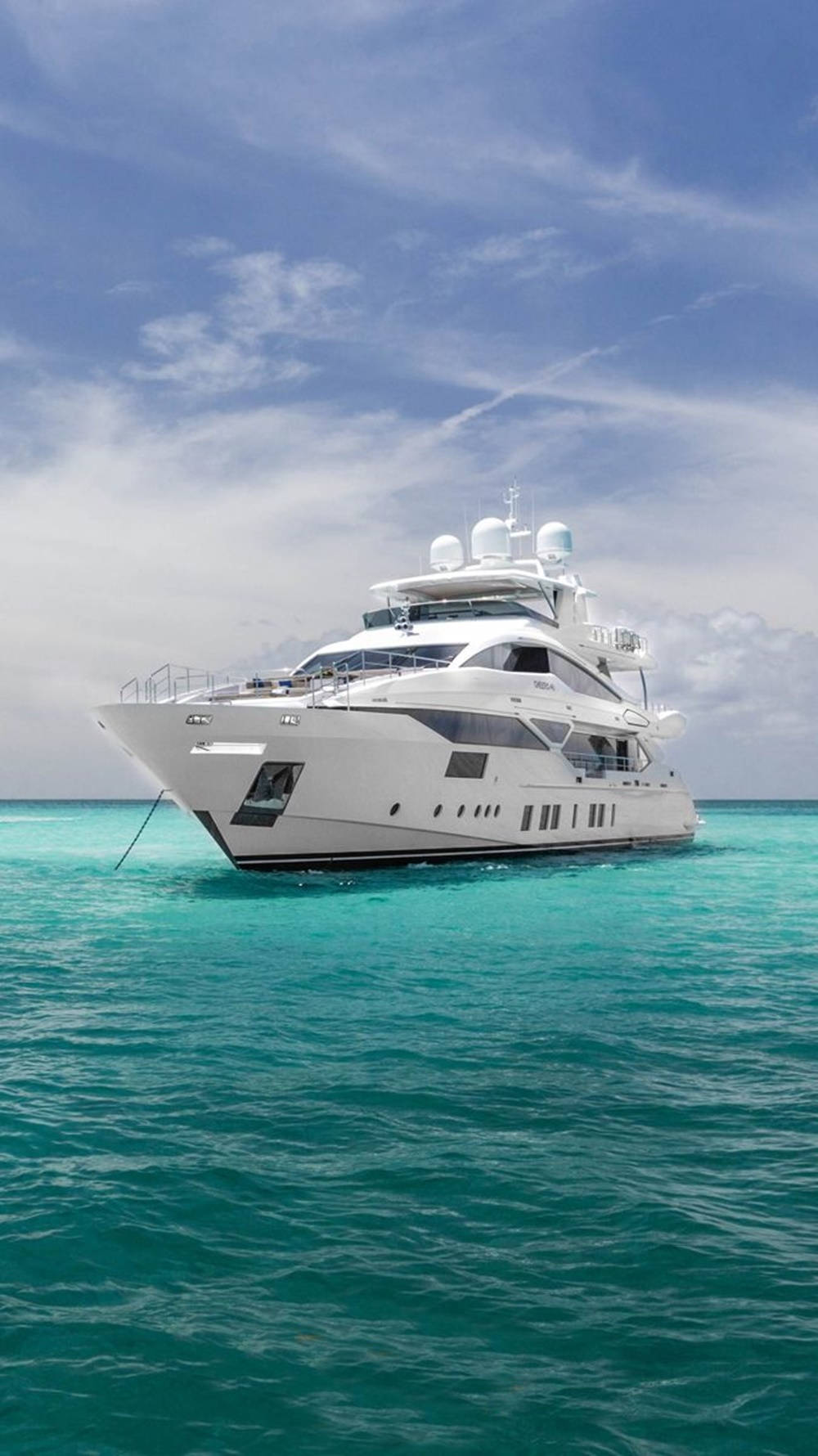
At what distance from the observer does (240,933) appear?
1656 cm

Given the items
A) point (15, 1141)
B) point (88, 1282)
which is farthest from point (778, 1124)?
point (15, 1141)

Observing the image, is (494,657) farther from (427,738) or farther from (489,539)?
(489,539)

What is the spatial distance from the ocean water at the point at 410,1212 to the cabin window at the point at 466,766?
12.5 metres

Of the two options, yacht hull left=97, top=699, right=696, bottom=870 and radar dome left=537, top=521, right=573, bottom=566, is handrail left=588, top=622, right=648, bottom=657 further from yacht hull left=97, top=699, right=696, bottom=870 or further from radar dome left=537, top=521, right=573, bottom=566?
yacht hull left=97, top=699, right=696, bottom=870

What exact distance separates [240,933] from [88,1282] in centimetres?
1181

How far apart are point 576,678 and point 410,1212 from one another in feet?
87.1

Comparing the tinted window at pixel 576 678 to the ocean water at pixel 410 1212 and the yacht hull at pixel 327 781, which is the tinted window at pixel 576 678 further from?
the ocean water at pixel 410 1212

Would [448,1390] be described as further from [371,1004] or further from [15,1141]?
[371,1004]

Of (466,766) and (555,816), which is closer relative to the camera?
(466,766)

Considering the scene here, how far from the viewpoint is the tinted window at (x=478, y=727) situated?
24828 mm

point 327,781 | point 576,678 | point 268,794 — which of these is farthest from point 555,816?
point 268,794

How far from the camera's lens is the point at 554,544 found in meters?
37.7

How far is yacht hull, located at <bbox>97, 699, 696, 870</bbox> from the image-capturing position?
73.9ft

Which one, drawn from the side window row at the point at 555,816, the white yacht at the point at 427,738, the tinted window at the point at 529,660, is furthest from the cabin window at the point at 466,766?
the tinted window at the point at 529,660
